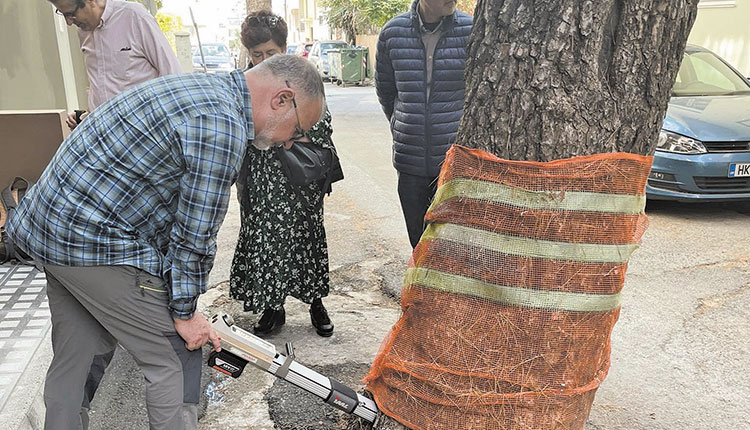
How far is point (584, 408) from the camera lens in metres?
2.09

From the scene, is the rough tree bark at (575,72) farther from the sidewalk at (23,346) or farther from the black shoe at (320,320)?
the sidewalk at (23,346)

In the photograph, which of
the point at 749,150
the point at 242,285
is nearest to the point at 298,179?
the point at 242,285

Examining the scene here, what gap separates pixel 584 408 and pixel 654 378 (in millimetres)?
1337

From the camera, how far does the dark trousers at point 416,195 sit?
336 centimetres

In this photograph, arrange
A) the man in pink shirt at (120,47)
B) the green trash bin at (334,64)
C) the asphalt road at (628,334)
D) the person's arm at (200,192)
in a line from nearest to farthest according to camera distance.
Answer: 1. the person's arm at (200,192)
2. the asphalt road at (628,334)
3. the man in pink shirt at (120,47)
4. the green trash bin at (334,64)

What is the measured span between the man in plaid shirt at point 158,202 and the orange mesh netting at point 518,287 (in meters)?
0.57

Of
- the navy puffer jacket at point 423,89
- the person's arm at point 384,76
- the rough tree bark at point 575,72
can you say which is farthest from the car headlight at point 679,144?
the rough tree bark at point 575,72

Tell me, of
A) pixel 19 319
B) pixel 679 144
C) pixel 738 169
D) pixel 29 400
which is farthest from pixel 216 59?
pixel 29 400

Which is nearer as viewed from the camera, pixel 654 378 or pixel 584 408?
pixel 584 408

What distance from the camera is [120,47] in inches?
124

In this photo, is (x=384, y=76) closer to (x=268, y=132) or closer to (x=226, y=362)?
(x=268, y=132)

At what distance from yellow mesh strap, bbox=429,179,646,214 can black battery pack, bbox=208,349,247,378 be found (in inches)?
36.4

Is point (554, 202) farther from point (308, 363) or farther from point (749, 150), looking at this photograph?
point (749, 150)

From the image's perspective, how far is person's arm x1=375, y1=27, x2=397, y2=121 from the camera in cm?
340
